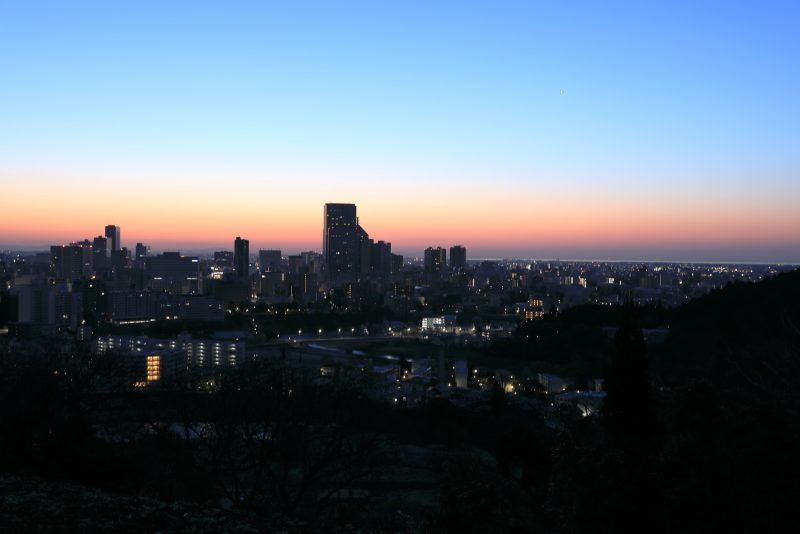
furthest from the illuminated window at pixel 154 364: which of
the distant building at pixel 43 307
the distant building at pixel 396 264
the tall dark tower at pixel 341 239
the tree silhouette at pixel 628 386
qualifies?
the distant building at pixel 396 264

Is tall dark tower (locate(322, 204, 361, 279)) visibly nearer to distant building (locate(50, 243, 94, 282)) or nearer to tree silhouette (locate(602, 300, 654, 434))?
distant building (locate(50, 243, 94, 282))

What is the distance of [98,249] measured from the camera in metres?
92.9

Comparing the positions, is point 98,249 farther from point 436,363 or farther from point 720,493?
point 720,493

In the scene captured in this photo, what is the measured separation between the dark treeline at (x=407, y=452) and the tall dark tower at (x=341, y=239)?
9110 centimetres

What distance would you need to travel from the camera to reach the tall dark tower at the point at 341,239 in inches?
4120

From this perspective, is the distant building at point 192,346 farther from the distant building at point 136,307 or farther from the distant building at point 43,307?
the distant building at point 136,307

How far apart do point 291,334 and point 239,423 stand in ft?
129

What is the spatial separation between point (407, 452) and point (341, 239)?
319ft

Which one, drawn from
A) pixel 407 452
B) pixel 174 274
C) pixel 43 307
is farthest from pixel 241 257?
pixel 407 452

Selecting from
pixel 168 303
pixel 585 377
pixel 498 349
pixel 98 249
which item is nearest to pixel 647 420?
pixel 585 377

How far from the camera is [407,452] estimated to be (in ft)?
39.1

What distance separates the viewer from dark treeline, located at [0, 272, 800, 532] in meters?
4.16

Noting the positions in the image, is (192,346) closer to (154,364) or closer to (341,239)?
(154,364)

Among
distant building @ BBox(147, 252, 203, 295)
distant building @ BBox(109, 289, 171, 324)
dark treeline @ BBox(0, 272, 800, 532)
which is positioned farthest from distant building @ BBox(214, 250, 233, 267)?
dark treeline @ BBox(0, 272, 800, 532)
